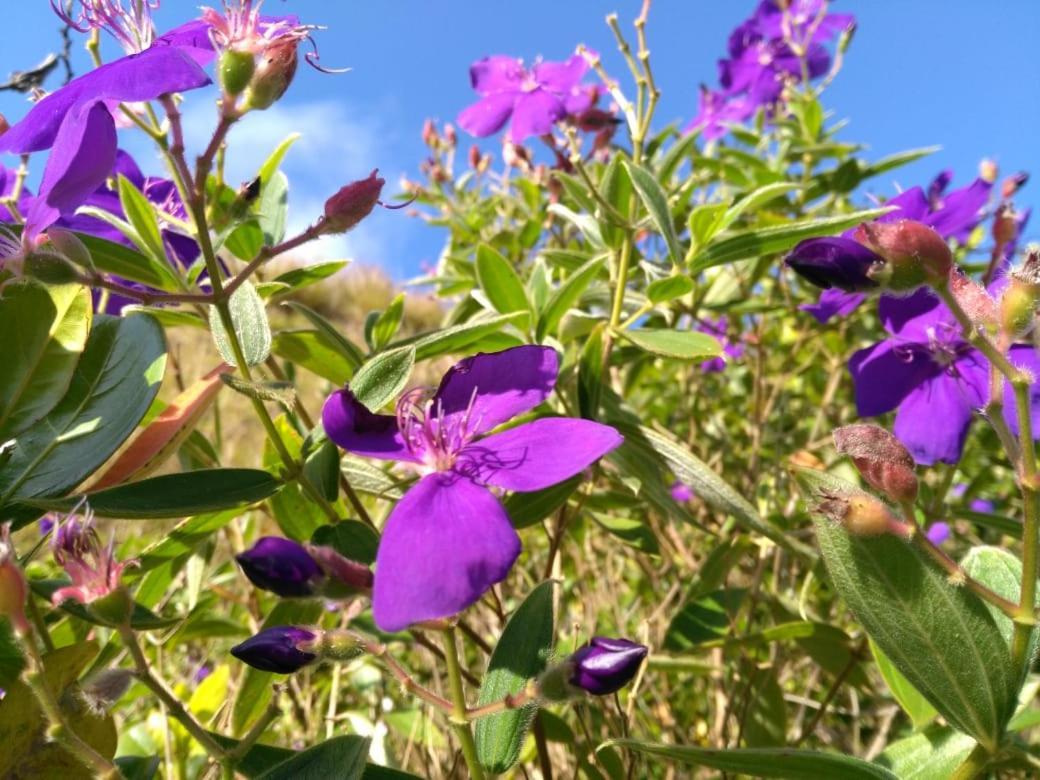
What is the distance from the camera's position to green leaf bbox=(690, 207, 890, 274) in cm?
99

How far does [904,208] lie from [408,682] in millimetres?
824

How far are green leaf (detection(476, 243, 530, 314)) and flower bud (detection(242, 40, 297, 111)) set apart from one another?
0.40 m

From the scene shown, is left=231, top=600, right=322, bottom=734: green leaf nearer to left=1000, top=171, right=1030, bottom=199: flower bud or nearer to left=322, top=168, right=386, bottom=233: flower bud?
Answer: left=322, top=168, right=386, bottom=233: flower bud

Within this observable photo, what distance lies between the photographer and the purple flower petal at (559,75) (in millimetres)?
1640

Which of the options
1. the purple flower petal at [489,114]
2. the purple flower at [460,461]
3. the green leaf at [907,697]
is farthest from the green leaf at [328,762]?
the purple flower petal at [489,114]

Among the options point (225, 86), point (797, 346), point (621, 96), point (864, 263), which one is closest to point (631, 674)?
point (864, 263)

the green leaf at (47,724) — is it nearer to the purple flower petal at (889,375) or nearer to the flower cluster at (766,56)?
the purple flower petal at (889,375)

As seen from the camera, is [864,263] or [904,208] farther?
[904,208]

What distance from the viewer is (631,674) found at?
601 millimetres

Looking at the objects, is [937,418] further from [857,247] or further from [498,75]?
[498,75]

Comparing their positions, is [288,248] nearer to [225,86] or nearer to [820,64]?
[225,86]

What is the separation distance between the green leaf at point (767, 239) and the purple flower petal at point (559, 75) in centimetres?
65

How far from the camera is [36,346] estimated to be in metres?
0.81

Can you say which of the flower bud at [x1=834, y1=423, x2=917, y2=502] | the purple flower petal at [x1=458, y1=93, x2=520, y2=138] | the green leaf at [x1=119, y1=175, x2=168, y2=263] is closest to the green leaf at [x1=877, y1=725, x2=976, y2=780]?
the flower bud at [x1=834, y1=423, x2=917, y2=502]
